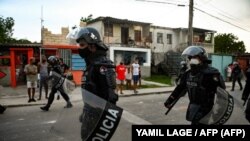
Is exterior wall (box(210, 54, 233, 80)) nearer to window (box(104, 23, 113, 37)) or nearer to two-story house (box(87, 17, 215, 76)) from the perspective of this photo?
two-story house (box(87, 17, 215, 76))

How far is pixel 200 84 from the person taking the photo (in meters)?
3.98

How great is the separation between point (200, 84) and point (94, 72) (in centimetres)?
174

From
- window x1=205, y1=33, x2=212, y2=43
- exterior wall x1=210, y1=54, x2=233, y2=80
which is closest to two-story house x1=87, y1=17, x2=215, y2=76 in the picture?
window x1=205, y1=33, x2=212, y2=43

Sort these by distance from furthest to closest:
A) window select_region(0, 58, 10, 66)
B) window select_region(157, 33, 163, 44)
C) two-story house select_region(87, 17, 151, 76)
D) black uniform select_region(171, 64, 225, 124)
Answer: window select_region(157, 33, 163, 44), two-story house select_region(87, 17, 151, 76), window select_region(0, 58, 10, 66), black uniform select_region(171, 64, 225, 124)

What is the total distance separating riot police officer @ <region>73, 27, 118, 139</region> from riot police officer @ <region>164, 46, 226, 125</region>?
60.7 inches

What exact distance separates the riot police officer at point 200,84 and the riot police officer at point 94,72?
5.06 ft

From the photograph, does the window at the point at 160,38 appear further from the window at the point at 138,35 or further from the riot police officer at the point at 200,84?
the riot police officer at the point at 200,84

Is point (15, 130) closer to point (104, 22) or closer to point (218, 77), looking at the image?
point (218, 77)

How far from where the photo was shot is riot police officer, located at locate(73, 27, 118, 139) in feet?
8.45

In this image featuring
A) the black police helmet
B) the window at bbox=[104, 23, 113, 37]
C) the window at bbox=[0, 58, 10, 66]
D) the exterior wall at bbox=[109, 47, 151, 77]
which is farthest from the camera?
the window at bbox=[104, 23, 113, 37]

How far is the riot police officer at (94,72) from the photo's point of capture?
8.45ft

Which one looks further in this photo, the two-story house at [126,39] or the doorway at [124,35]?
the doorway at [124,35]

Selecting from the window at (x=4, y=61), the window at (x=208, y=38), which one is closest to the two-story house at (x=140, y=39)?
the window at (x=208, y=38)

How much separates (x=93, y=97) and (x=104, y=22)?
90.9ft
